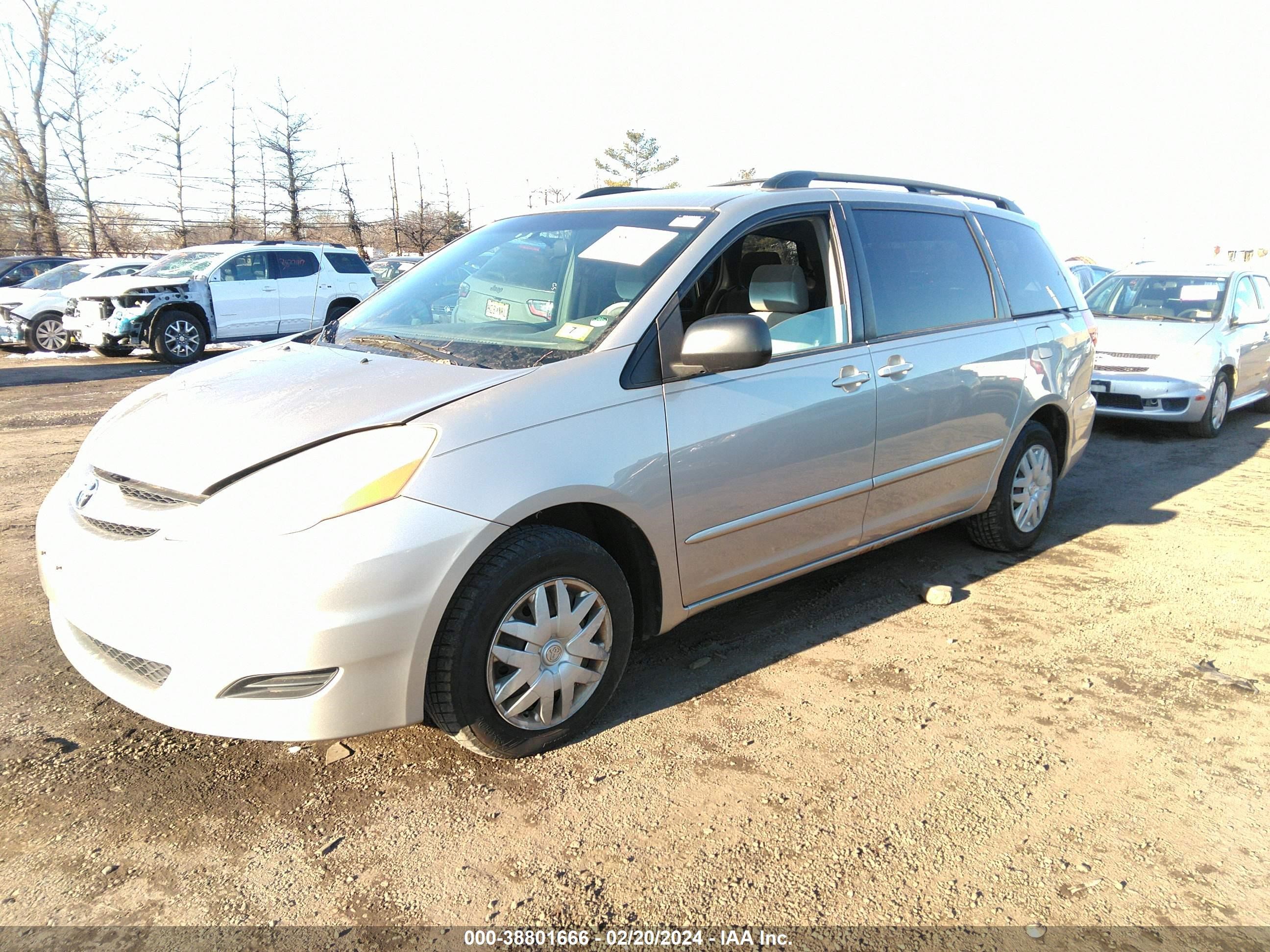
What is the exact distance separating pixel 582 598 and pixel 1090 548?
3.61 meters

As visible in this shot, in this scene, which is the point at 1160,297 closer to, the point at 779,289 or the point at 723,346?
the point at 779,289

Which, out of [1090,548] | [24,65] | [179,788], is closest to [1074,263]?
[1090,548]

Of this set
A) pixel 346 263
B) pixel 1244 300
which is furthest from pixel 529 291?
pixel 346 263

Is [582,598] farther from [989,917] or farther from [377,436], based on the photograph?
[989,917]

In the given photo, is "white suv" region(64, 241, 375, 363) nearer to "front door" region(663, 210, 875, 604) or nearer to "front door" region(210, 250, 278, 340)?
"front door" region(210, 250, 278, 340)

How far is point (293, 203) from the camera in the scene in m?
31.3

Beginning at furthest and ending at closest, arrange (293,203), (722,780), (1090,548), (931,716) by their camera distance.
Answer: (293,203)
(1090,548)
(931,716)
(722,780)

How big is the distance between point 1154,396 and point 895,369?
5.94 m

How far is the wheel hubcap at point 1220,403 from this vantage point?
855 centimetres

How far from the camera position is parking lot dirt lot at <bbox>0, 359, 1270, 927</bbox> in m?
2.24

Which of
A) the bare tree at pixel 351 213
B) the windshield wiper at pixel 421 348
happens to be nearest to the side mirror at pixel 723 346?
the windshield wiper at pixel 421 348

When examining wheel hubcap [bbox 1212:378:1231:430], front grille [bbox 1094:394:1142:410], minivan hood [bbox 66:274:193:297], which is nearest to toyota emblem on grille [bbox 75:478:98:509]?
front grille [bbox 1094:394:1142:410]

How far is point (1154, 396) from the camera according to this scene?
832 centimetres

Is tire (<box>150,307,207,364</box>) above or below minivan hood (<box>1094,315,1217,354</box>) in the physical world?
above
